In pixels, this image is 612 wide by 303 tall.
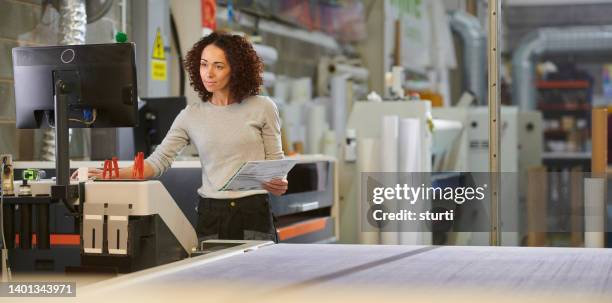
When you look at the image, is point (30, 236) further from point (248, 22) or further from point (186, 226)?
point (248, 22)

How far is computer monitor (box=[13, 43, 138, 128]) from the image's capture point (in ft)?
9.08

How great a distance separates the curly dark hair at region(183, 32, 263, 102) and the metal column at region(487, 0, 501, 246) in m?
0.83

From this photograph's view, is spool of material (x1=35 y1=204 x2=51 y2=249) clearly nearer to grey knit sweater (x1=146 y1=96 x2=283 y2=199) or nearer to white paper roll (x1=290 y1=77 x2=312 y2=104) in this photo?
grey knit sweater (x1=146 y1=96 x2=283 y2=199)

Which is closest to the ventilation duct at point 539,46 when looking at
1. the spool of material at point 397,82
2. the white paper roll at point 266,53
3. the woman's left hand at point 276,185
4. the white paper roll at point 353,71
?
the white paper roll at point 353,71

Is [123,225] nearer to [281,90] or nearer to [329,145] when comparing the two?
[329,145]

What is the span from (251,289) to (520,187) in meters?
2.23

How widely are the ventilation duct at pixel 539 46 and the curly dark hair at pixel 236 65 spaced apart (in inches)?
479

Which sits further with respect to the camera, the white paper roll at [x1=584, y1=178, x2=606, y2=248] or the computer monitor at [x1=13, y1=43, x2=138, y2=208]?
the white paper roll at [x1=584, y1=178, x2=606, y2=248]

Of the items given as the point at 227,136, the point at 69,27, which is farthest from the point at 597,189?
the point at 69,27

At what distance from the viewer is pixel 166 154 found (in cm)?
293

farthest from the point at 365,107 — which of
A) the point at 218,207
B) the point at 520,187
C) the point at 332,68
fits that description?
the point at 218,207

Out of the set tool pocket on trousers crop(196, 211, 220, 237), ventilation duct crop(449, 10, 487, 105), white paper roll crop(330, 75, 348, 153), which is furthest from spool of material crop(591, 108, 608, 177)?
ventilation duct crop(449, 10, 487, 105)

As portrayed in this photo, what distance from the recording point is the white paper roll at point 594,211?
3.54 meters

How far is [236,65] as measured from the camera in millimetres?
2963
